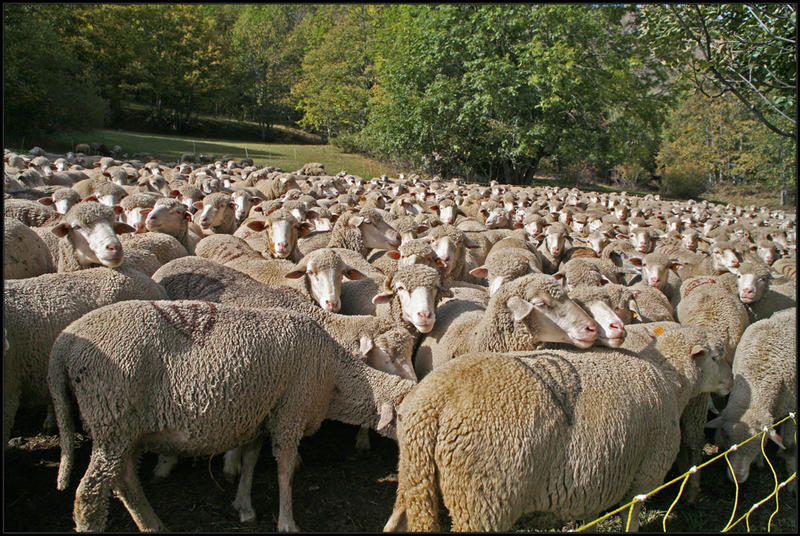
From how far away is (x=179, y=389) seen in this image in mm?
2793

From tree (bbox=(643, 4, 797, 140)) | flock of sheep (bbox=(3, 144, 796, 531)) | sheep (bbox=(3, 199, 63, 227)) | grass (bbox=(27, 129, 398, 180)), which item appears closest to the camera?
flock of sheep (bbox=(3, 144, 796, 531))

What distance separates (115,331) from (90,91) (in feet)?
103

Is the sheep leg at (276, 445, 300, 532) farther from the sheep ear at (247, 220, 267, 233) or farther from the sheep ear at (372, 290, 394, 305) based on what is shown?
the sheep ear at (247, 220, 267, 233)

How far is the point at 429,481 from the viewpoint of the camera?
2.57 metres

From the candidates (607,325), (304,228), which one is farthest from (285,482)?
(304,228)

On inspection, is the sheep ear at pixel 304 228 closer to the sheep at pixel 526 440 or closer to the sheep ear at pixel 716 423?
the sheep at pixel 526 440

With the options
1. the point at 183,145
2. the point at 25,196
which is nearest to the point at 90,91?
the point at 183,145

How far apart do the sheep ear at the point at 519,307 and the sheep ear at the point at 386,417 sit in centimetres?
99

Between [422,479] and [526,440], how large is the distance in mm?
519

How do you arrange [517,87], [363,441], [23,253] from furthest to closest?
[517,87] → [23,253] → [363,441]

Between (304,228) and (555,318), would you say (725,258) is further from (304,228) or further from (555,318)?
(304,228)

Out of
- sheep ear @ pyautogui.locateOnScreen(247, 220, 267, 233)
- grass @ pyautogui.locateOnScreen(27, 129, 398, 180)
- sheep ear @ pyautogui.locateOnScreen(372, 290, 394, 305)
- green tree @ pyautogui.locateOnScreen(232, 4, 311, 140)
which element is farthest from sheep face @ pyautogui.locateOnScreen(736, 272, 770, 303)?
green tree @ pyautogui.locateOnScreen(232, 4, 311, 140)

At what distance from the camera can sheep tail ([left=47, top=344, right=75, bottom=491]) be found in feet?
8.95

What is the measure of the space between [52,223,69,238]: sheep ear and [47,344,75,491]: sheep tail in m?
1.93
